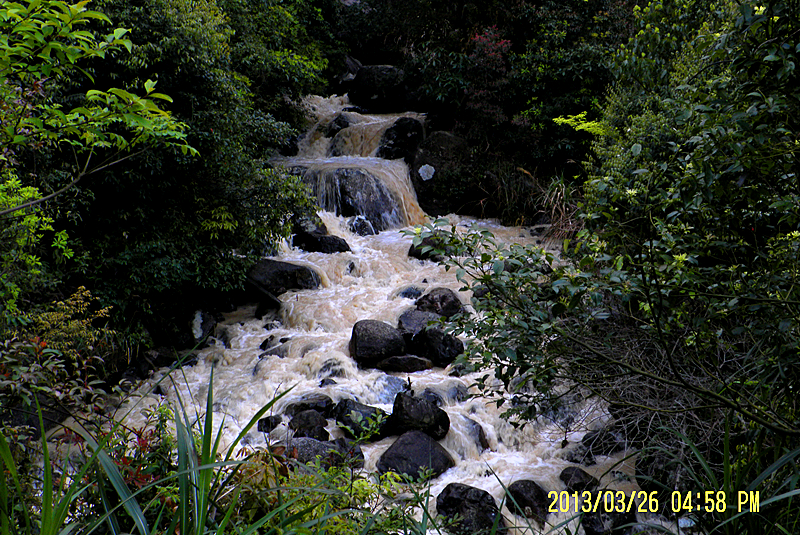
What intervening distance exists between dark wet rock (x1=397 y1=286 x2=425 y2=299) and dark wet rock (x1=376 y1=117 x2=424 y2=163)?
6.16m

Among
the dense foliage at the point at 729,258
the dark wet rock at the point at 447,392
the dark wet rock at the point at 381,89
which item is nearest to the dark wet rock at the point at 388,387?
the dark wet rock at the point at 447,392

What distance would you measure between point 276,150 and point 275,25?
3363mm

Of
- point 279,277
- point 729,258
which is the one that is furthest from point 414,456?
point 279,277

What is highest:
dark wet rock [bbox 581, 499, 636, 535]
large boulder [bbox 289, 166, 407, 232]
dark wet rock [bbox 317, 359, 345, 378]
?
large boulder [bbox 289, 166, 407, 232]

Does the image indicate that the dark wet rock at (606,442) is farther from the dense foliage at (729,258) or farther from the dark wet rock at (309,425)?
the dark wet rock at (309,425)

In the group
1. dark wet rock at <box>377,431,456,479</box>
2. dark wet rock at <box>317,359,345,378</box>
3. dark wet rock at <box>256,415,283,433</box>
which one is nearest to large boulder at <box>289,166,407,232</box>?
dark wet rock at <box>317,359,345,378</box>

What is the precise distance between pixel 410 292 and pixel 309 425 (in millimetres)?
3813

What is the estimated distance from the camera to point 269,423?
546 cm

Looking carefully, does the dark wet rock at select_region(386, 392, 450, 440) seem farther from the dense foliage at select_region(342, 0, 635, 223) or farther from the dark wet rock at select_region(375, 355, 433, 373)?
the dense foliage at select_region(342, 0, 635, 223)

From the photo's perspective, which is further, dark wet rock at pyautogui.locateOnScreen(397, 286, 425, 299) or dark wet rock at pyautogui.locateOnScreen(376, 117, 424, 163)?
dark wet rock at pyautogui.locateOnScreen(376, 117, 424, 163)

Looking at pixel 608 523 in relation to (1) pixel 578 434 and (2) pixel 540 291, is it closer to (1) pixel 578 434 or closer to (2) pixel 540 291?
(1) pixel 578 434

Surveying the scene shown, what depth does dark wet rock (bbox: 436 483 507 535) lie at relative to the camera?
3.96 meters

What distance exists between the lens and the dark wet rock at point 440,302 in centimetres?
795

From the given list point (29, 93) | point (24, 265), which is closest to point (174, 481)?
point (29, 93)
